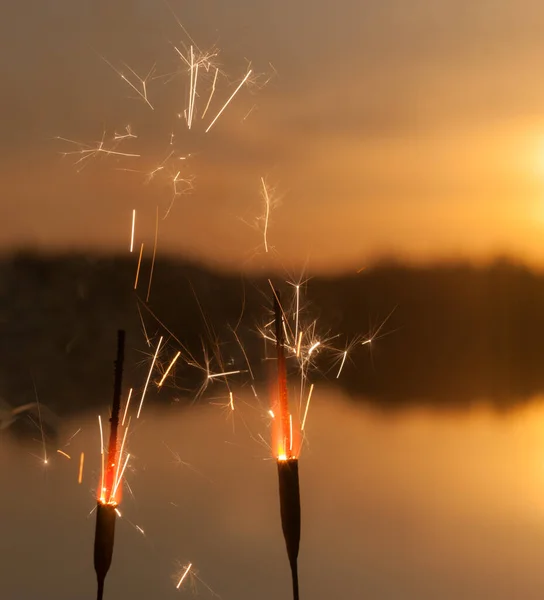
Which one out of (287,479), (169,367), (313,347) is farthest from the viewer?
(169,367)

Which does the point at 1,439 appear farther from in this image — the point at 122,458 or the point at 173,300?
the point at 122,458

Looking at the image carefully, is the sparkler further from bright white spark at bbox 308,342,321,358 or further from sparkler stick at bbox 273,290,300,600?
bright white spark at bbox 308,342,321,358

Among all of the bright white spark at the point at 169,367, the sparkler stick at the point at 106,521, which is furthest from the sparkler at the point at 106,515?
the bright white spark at the point at 169,367

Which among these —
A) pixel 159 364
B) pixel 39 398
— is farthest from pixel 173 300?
pixel 39 398

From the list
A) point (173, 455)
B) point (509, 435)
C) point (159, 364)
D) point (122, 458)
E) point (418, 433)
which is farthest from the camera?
A: point (418, 433)

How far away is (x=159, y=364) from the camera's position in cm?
605

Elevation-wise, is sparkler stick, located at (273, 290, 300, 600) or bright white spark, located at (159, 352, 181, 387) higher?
bright white spark, located at (159, 352, 181, 387)

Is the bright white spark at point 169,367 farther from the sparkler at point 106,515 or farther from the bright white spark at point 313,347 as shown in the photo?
the bright white spark at point 313,347

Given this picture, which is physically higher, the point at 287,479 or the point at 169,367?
the point at 169,367

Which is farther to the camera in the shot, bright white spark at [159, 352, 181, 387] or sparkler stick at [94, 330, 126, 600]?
bright white spark at [159, 352, 181, 387]

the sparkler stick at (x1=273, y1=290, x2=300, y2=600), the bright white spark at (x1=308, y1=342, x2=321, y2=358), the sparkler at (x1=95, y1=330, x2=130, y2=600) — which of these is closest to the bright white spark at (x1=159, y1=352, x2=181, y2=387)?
the sparkler at (x1=95, y1=330, x2=130, y2=600)

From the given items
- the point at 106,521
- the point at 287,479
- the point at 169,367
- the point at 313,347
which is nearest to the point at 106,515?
the point at 106,521

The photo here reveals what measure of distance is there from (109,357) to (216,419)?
118cm

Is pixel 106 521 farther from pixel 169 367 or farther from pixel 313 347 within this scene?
pixel 313 347
